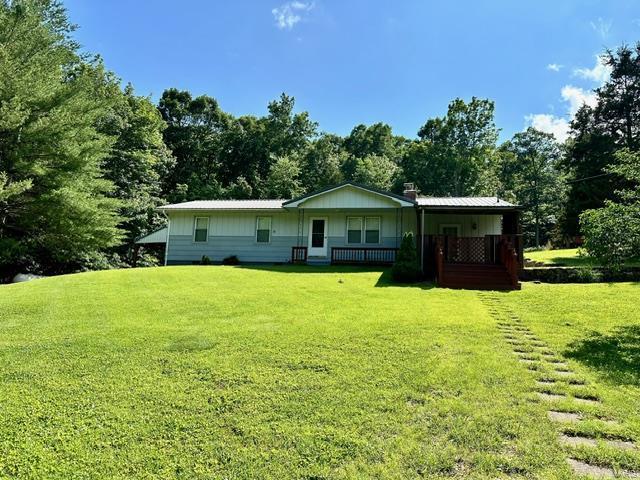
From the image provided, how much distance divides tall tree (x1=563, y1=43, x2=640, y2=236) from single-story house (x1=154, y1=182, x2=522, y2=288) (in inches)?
352

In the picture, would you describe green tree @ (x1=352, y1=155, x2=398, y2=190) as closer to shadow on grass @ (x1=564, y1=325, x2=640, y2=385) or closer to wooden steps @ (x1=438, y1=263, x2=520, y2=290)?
wooden steps @ (x1=438, y1=263, x2=520, y2=290)

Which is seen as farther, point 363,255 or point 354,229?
point 354,229

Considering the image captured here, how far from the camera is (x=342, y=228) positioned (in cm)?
1777

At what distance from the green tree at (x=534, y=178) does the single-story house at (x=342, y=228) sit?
29804mm

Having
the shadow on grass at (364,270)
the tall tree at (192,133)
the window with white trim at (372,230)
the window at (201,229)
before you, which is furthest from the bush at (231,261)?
the tall tree at (192,133)

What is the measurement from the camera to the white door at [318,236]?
58.2ft

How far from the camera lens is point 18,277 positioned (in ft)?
50.7

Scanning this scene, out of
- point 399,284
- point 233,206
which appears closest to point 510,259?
point 399,284

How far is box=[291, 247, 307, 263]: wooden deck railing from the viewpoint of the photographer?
1757cm

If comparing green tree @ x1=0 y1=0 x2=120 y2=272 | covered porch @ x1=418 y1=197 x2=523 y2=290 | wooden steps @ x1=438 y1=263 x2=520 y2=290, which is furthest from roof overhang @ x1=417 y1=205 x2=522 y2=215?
green tree @ x1=0 y1=0 x2=120 y2=272

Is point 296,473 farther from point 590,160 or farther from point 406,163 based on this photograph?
point 406,163

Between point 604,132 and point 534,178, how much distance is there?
2298cm

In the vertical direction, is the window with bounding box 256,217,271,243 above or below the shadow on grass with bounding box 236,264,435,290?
above

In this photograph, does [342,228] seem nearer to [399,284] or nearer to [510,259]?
[399,284]
